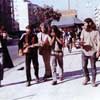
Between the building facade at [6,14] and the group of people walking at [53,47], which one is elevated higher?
the group of people walking at [53,47]

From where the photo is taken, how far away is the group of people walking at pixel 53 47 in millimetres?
12273

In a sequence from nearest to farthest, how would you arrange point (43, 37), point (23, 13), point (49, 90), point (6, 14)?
point (49, 90) < point (43, 37) < point (6, 14) < point (23, 13)

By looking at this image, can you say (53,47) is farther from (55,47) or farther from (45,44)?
(45,44)

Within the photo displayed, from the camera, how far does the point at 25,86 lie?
1309cm

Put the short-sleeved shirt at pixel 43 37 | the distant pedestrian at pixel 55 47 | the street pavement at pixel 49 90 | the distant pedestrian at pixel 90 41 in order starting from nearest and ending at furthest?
the street pavement at pixel 49 90 → the distant pedestrian at pixel 90 41 → the distant pedestrian at pixel 55 47 → the short-sleeved shirt at pixel 43 37

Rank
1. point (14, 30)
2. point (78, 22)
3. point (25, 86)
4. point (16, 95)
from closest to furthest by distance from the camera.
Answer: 1. point (16, 95)
2. point (25, 86)
3. point (78, 22)
4. point (14, 30)

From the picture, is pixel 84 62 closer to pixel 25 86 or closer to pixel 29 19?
pixel 25 86

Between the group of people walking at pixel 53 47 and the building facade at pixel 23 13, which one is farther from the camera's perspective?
the building facade at pixel 23 13

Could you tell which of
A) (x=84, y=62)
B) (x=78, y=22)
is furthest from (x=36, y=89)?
(x=78, y=22)

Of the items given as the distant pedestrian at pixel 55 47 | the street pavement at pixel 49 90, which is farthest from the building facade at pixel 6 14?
the distant pedestrian at pixel 55 47

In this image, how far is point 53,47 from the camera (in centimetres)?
1350

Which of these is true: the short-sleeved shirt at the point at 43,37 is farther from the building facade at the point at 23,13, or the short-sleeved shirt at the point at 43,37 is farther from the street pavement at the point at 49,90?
the building facade at the point at 23,13

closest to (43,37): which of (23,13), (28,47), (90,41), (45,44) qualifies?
(45,44)

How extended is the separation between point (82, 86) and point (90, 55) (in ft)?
2.96
